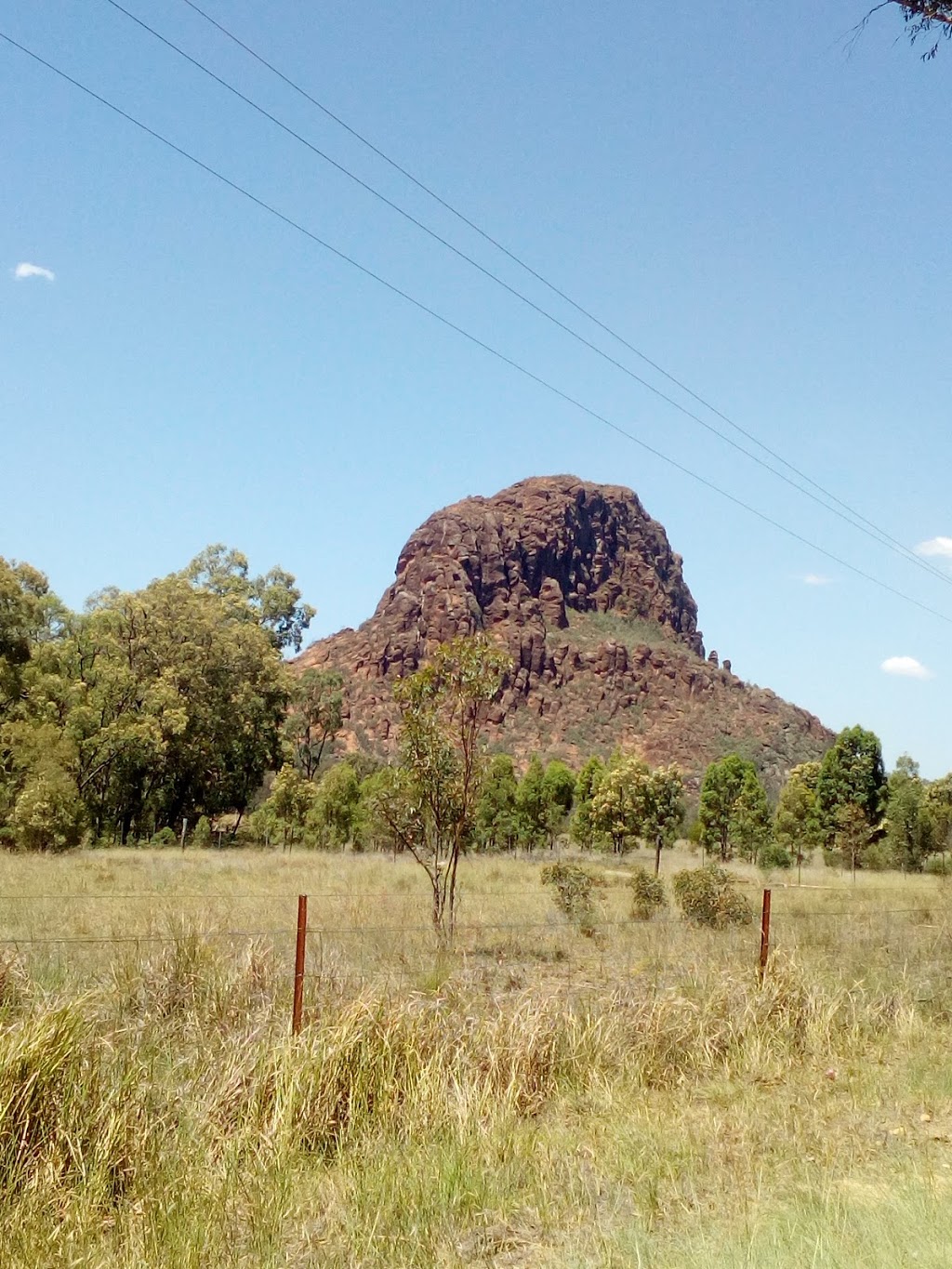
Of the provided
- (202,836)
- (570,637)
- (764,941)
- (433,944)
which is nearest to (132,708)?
(202,836)

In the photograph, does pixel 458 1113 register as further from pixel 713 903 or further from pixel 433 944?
pixel 713 903

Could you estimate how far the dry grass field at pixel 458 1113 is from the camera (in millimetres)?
4844

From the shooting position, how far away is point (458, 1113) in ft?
21.1

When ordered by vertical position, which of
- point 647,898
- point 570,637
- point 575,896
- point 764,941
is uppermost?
point 570,637

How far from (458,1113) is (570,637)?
15469cm

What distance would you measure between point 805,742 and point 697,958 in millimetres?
131117

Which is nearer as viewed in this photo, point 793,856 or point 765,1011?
point 765,1011

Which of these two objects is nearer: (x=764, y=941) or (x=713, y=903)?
(x=764, y=941)

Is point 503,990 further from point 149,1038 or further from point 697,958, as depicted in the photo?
point 149,1038

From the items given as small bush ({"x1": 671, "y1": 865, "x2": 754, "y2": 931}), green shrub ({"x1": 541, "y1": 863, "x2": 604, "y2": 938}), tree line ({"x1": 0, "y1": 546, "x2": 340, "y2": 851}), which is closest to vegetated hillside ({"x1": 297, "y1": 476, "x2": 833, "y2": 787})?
tree line ({"x1": 0, "y1": 546, "x2": 340, "y2": 851})

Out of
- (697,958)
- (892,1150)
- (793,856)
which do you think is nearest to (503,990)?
(697,958)

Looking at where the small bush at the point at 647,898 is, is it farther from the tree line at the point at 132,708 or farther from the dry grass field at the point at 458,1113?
the tree line at the point at 132,708

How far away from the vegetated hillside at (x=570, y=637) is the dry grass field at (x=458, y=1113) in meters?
103

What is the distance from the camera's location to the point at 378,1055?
6.90 metres
